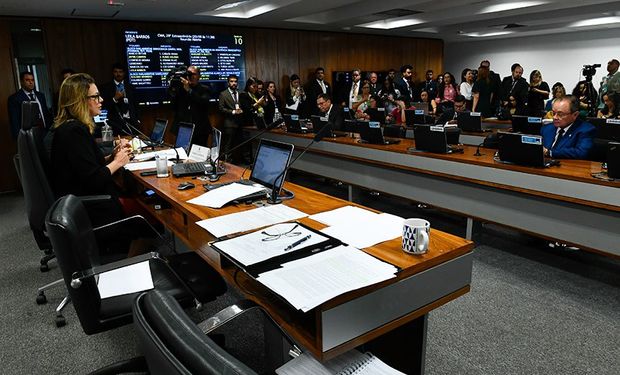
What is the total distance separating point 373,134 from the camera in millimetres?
4242

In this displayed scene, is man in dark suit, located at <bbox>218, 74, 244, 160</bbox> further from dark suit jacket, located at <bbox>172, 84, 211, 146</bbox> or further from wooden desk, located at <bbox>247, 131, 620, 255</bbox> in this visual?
wooden desk, located at <bbox>247, 131, 620, 255</bbox>

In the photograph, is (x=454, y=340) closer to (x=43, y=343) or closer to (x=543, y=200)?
(x=543, y=200)

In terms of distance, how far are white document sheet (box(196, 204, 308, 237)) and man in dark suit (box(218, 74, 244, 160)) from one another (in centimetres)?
544

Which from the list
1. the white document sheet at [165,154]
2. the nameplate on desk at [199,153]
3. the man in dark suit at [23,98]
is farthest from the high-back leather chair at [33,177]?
the man in dark suit at [23,98]

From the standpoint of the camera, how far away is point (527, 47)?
456 inches

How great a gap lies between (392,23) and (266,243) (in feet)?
27.2

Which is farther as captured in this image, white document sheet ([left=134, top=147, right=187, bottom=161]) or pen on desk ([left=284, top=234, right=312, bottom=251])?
white document sheet ([left=134, top=147, right=187, bottom=161])

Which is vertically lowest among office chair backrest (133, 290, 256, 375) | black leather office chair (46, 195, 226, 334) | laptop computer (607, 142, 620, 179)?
black leather office chair (46, 195, 226, 334)

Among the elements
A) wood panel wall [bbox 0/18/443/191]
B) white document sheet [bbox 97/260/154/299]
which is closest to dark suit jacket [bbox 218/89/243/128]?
wood panel wall [bbox 0/18/443/191]

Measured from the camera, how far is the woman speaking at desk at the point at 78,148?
2422mm

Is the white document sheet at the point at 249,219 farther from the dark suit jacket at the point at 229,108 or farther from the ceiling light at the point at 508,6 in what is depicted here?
the ceiling light at the point at 508,6

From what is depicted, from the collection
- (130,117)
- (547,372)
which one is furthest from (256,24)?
(547,372)

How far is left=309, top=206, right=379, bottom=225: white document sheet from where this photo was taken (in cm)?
179

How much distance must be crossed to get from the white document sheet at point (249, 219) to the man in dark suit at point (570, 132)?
7.79ft
